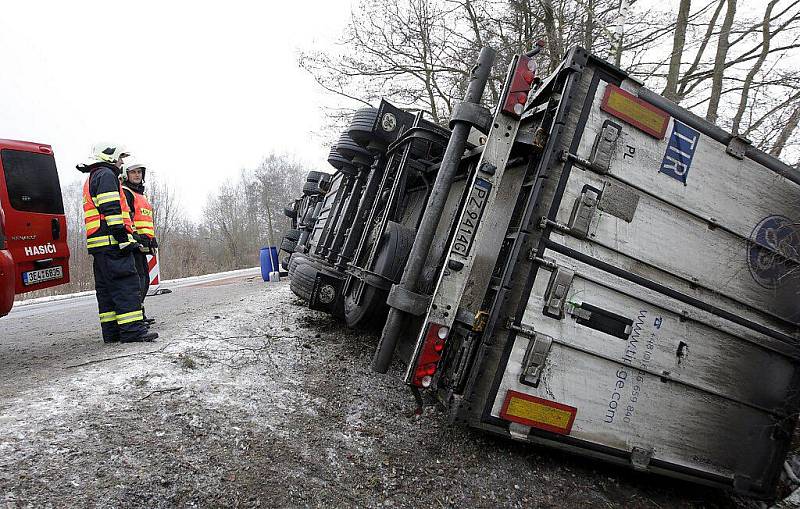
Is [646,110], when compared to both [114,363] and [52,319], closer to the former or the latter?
[114,363]

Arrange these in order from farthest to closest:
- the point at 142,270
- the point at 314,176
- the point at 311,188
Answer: the point at 314,176 < the point at 311,188 < the point at 142,270

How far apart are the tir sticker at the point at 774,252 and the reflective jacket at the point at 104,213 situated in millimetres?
4860

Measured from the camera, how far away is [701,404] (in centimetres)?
276

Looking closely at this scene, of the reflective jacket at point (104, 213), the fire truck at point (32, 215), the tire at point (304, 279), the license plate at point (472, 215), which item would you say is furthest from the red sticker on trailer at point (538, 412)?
the fire truck at point (32, 215)

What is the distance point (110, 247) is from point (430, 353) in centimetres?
320

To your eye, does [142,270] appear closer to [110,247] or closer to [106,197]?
[110,247]

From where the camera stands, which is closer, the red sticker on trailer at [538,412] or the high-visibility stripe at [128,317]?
the red sticker on trailer at [538,412]

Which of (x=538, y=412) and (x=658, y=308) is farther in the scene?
(x=658, y=308)

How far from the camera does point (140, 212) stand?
15.8 feet

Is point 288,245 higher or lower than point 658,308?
lower

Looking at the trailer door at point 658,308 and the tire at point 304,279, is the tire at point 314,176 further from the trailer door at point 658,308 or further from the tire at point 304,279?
the trailer door at point 658,308

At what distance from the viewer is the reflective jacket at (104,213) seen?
396cm

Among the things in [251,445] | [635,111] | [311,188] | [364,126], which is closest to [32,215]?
[364,126]

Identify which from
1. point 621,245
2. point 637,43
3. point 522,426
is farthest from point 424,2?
point 522,426
